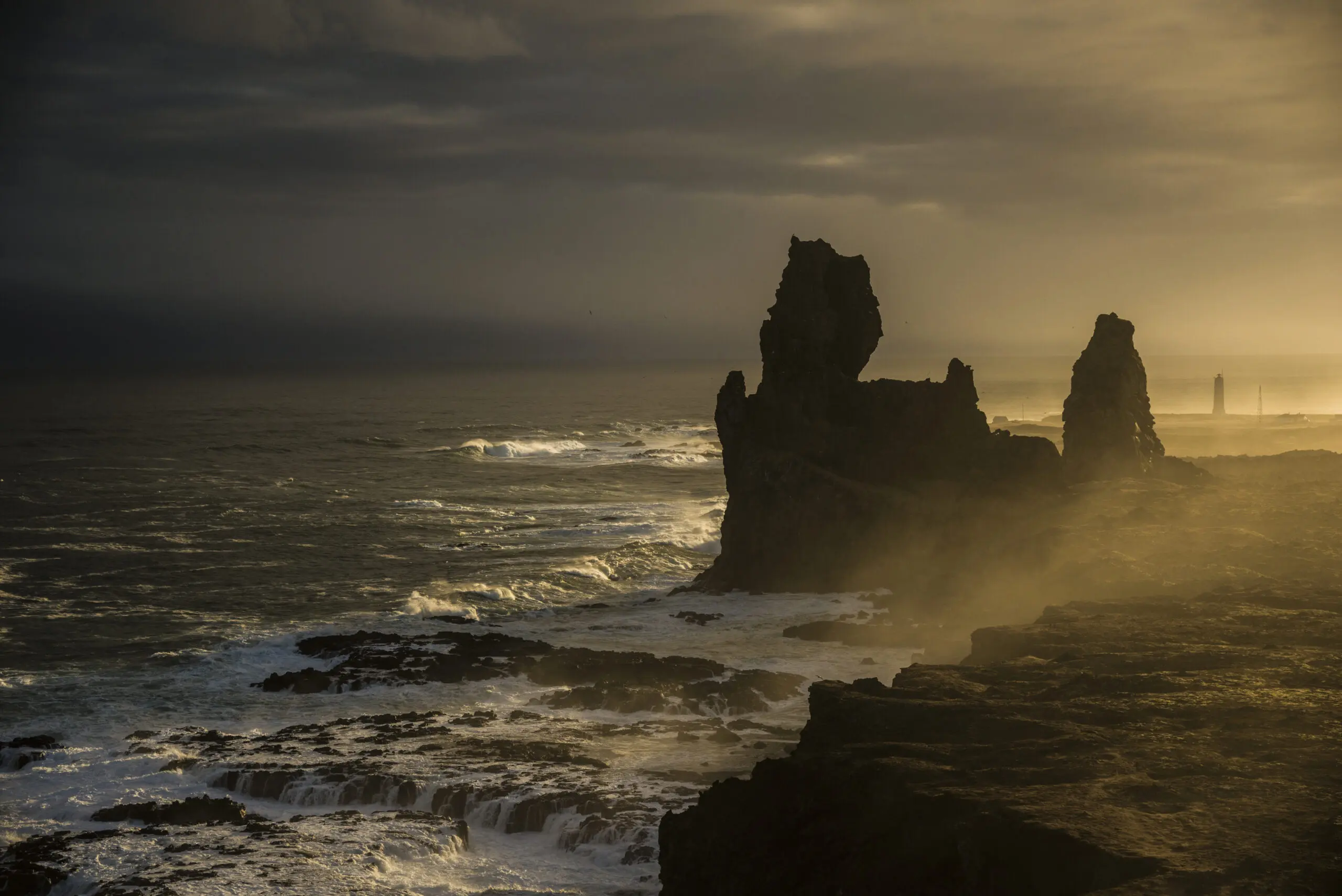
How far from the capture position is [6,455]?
384ft

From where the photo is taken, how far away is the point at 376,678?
3803 centimetres

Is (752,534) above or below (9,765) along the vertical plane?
above

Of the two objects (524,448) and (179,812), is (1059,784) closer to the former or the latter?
(179,812)

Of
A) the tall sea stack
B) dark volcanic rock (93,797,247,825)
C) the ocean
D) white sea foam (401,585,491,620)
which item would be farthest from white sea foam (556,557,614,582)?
dark volcanic rock (93,797,247,825)

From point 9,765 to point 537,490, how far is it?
2411 inches

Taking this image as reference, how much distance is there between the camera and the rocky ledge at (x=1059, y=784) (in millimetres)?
15203

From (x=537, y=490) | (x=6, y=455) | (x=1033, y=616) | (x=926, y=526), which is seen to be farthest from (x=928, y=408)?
(x=6, y=455)

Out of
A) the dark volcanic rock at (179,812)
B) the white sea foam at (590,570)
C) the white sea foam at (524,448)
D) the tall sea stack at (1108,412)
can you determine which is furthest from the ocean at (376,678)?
the white sea foam at (524,448)

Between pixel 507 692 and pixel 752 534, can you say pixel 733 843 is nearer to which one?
pixel 507 692

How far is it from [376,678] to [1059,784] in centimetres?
2570

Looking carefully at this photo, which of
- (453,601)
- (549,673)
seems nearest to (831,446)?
(453,601)

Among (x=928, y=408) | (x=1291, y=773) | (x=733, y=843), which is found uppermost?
(x=928, y=408)

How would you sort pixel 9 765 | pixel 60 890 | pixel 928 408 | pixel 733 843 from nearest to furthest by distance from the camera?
pixel 733 843
pixel 60 890
pixel 9 765
pixel 928 408

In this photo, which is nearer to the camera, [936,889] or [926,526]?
[936,889]
